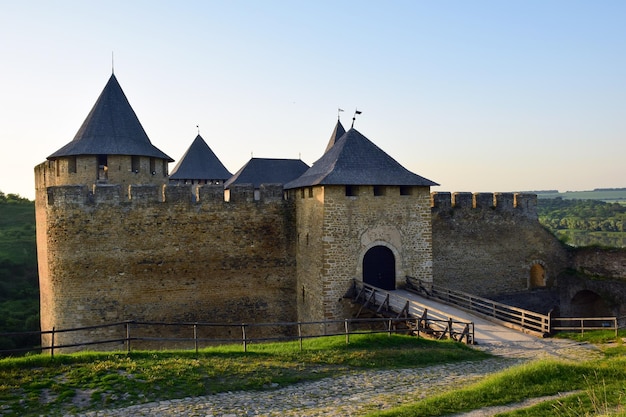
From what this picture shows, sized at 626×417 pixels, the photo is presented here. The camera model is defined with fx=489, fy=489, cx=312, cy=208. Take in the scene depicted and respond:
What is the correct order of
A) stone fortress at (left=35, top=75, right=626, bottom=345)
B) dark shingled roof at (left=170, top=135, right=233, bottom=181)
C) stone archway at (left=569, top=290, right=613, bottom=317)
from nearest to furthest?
stone fortress at (left=35, top=75, right=626, bottom=345) → stone archway at (left=569, top=290, right=613, bottom=317) → dark shingled roof at (left=170, top=135, right=233, bottom=181)

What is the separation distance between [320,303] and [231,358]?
509 centimetres

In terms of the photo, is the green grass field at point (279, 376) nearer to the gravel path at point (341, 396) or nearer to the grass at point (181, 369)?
the grass at point (181, 369)

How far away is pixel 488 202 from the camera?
2011 cm

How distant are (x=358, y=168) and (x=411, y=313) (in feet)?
15.8

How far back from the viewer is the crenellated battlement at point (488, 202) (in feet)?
63.4

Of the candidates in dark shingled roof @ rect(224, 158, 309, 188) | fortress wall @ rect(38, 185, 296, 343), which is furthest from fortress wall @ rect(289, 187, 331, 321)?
dark shingled roof @ rect(224, 158, 309, 188)

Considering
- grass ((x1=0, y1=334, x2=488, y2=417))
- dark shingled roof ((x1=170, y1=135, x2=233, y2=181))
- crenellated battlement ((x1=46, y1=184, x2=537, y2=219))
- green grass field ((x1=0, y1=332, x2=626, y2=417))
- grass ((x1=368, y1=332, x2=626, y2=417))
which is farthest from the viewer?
dark shingled roof ((x1=170, y1=135, x2=233, y2=181))

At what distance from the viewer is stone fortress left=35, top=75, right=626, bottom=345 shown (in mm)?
15406

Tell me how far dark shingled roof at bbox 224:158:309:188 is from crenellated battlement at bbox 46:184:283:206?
25.1ft

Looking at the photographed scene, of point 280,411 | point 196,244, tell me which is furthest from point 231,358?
point 196,244

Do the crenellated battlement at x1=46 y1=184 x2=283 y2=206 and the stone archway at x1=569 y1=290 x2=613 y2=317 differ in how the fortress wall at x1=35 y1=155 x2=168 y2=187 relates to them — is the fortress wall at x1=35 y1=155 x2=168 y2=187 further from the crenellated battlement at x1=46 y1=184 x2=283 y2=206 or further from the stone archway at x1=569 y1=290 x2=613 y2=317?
the stone archway at x1=569 y1=290 x2=613 y2=317

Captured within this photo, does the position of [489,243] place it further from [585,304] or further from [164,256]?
[164,256]

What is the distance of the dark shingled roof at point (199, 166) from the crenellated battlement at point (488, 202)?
14.1 metres

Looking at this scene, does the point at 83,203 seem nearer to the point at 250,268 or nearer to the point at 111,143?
the point at 111,143
